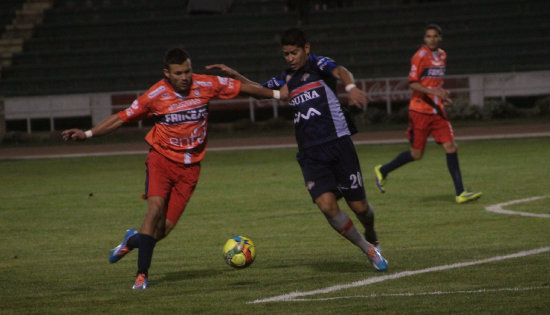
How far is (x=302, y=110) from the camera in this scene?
25.7ft

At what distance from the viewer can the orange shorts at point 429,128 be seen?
41.1ft

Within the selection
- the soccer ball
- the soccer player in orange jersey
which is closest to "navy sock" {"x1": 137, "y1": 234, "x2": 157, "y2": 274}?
the soccer player in orange jersey

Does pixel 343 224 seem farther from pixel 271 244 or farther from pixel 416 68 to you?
pixel 416 68

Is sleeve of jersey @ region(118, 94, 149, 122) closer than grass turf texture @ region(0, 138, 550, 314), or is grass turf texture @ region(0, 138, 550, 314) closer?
grass turf texture @ region(0, 138, 550, 314)

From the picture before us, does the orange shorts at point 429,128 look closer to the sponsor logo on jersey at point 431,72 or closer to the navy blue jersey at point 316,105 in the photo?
the sponsor logo on jersey at point 431,72

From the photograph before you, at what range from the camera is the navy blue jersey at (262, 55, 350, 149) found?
7805mm

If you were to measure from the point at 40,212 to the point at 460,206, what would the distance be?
19.8 feet

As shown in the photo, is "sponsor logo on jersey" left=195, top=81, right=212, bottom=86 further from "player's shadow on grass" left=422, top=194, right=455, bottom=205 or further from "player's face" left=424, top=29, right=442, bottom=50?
"player's shadow on grass" left=422, top=194, right=455, bottom=205

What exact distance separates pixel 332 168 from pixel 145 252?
177 cm

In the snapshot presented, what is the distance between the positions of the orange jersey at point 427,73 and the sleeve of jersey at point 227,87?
489 centimetres

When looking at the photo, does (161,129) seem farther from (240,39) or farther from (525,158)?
(240,39)

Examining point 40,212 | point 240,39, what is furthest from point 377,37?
point 40,212

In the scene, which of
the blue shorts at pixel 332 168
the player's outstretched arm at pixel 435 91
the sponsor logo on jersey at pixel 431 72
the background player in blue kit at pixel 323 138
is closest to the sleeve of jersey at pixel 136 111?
the background player in blue kit at pixel 323 138

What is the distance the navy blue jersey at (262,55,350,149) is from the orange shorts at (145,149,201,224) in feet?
3.36
